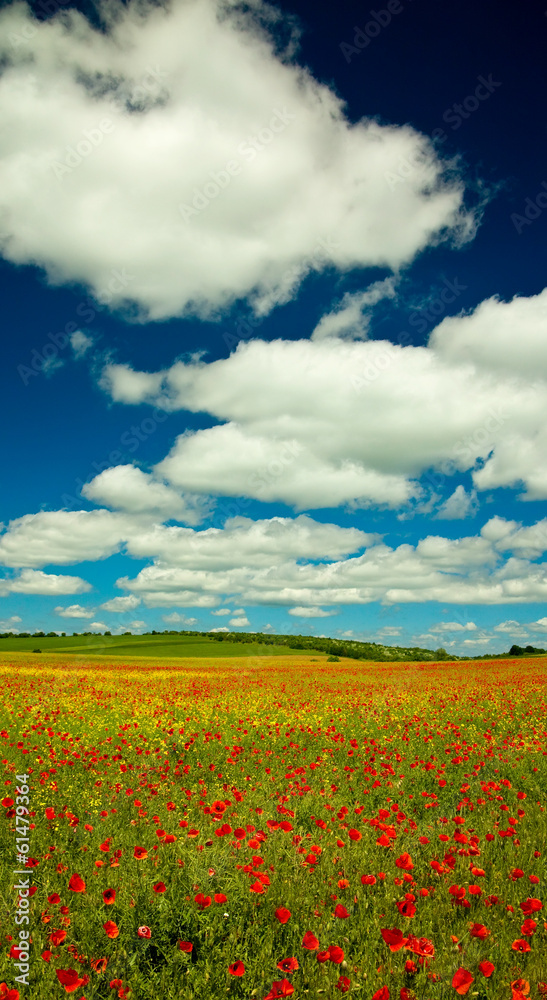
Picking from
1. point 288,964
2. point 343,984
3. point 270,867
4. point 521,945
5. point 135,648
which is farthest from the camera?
point 135,648

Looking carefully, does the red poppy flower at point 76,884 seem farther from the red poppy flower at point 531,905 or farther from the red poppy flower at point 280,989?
the red poppy flower at point 531,905

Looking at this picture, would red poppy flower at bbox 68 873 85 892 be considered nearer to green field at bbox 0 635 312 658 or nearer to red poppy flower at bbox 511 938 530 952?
red poppy flower at bbox 511 938 530 952

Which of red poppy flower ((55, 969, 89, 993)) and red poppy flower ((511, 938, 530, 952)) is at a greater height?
red poppy flower ((55, 969, 89, 993))

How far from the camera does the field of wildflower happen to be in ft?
12.1

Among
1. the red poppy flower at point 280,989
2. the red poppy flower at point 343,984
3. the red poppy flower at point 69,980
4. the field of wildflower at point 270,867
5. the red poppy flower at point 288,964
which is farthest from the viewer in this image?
the field of wildflower at point 270,867

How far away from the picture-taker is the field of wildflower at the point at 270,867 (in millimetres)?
3688

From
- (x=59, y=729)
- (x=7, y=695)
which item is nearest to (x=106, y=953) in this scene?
(x=59, y=729)

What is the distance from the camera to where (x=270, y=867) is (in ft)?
16.9

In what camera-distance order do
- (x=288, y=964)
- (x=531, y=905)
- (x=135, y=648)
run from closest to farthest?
(x=288, y=964), (x=531, y=905), (x=135, y=648)

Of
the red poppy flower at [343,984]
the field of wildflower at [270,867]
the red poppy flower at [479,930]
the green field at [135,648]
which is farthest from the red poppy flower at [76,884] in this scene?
the green field at [135,648]

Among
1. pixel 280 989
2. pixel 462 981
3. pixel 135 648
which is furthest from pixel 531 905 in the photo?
pixel 135 648

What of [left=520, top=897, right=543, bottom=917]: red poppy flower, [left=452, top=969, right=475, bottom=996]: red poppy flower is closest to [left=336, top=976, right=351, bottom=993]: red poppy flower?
[left=452, top=969, right=475, bottom=996]: red poppy flower

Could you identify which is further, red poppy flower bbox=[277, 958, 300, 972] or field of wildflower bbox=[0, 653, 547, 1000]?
field of wildflower bbox=[0, 653, 547, 1000]

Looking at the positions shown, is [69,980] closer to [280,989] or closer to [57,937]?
[57,937]
